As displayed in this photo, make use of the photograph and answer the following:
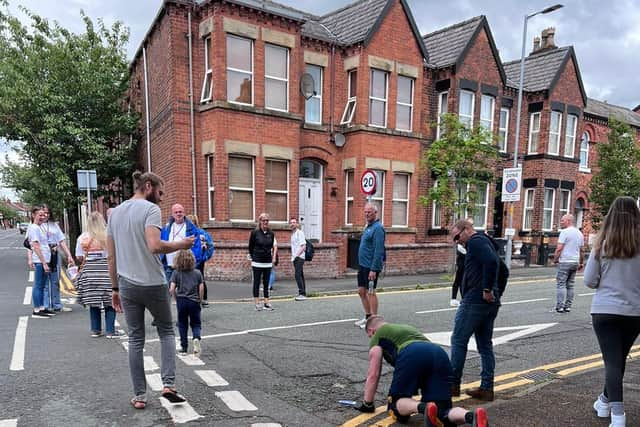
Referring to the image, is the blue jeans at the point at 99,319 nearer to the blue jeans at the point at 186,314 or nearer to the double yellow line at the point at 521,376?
the blue jeans at the point at 186,314

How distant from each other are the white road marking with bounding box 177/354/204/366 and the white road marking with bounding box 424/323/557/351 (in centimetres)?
326

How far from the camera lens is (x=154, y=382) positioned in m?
4.40

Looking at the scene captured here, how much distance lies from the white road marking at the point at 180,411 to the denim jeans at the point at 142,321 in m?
0.20

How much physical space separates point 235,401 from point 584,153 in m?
25.3

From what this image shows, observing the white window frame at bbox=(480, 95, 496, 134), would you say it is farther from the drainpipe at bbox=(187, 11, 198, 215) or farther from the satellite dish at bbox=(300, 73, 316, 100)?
the drainpipe at bbox=(187, 11, 198, 215)

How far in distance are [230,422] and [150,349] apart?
241 cm

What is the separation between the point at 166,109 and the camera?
13.2 m

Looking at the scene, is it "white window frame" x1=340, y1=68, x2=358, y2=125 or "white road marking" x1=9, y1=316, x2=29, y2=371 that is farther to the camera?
"white window frame" x1=340, y1=68, x2=358, y2=125

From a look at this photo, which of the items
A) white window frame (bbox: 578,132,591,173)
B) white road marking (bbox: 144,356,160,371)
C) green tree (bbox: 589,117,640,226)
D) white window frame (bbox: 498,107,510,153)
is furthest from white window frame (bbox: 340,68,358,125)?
white window frame (bbox: 578,132,591,173)

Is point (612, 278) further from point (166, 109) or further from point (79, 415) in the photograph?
point (166, 109)

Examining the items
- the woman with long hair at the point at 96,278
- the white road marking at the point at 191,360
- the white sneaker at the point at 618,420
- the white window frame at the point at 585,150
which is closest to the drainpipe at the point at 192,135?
the woman with long hair at the point at 96,278

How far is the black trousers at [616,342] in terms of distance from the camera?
3.33m

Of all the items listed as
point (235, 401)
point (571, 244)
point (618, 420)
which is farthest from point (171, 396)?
point (571, 244)

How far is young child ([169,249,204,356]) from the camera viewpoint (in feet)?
16.9
